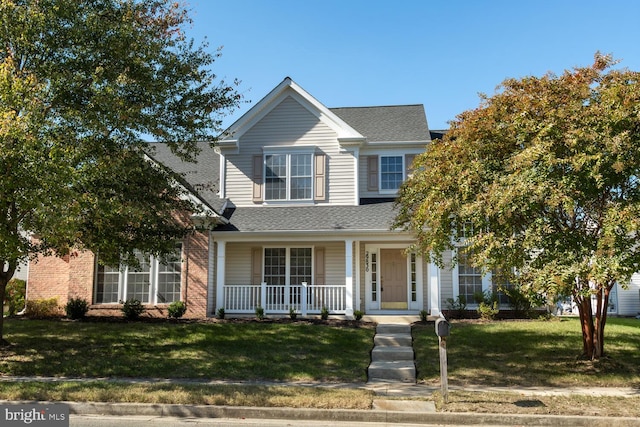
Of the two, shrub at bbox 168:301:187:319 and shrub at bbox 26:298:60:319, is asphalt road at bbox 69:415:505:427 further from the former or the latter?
shrub at bbox 26:298:60:319

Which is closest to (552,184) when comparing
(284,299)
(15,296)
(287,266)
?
(284,299)

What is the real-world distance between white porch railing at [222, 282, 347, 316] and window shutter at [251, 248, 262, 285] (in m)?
0.52

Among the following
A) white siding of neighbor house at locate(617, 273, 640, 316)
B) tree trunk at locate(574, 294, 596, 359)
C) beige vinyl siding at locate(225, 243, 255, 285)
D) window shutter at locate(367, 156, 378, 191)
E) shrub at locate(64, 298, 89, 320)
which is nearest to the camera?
tree trunk at locate(574, 294, 596, 359)

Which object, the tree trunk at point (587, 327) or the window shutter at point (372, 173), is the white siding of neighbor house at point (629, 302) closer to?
the window shutter at point (372, 173)

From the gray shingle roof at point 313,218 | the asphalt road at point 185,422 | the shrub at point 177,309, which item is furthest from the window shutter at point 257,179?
the asphalt road at point 185,422

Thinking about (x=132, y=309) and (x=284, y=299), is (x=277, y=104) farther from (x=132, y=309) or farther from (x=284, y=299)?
(x=132, y=309)

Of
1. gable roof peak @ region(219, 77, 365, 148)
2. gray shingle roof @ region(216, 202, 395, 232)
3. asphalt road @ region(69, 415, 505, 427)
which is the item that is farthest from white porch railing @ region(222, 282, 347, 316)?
asphalt road @ region(69, 415, 505, 427)

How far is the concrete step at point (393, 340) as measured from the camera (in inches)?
533

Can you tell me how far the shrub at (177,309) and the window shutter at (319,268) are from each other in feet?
14.8

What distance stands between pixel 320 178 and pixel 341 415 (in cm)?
1188

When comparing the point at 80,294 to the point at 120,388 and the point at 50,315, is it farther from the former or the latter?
the point at 120,388

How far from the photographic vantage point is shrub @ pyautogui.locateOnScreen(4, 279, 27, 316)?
17906mm

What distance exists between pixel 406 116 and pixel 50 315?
14632mm

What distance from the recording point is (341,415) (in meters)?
8.11
